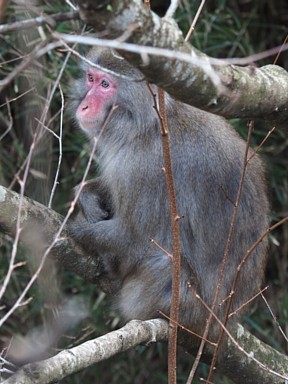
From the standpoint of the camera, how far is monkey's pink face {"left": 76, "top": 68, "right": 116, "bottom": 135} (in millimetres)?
5082

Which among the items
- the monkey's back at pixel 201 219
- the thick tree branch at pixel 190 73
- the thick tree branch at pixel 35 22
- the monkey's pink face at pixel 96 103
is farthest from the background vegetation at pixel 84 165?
the thick tree branch at pixel 35 22

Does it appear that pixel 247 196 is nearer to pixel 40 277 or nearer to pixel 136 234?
pixel 136 234

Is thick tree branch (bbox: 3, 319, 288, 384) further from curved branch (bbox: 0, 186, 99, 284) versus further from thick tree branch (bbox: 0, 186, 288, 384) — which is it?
curved branch (bbox: 0, 186, 99, 284)

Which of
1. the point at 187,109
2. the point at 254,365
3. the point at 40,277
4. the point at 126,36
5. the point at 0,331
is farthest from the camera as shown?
the point at 0,331

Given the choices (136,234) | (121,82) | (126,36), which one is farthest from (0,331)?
(126,36)

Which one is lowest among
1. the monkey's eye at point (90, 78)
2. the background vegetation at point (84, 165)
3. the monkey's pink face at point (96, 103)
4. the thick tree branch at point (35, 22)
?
the background vegetation at point (84, 165)

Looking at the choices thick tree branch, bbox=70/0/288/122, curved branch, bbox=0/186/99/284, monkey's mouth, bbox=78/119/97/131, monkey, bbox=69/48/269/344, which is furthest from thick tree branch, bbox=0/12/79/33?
monkey's mouth, bbox=78/119/97/131

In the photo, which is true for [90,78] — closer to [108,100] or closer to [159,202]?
[108,100]

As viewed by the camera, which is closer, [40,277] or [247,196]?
[40,277]

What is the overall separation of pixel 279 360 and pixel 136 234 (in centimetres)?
118

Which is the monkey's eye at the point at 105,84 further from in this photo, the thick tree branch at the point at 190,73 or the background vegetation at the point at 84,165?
Answer: the thick tree branch at the point at 190,73

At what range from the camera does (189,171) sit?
5.05 m

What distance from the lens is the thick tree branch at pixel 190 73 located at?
8.94 feet

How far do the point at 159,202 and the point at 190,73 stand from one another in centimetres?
205
